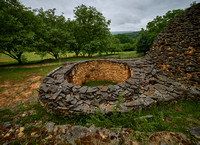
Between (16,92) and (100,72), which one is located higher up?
(100,72)

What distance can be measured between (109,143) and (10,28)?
1827cm

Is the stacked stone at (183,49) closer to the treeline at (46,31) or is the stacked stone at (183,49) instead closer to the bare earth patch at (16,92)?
the bare earth patch at (16,92)

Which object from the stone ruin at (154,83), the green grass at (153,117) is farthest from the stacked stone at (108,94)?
the green grass at (153,117)

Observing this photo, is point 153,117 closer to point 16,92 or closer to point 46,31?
Answer: point 16,92

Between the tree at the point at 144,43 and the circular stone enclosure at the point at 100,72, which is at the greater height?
the tree at the point at 144,43

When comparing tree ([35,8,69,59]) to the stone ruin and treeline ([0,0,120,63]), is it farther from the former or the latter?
the stone ruin

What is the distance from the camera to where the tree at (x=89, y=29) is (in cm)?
1698

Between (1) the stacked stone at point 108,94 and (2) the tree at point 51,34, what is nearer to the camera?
(1) the stacked stone at point 108,94

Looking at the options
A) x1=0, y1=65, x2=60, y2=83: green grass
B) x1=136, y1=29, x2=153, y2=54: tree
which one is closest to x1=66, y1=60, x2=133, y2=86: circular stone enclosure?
x1=0, y1=65, x2=60, y2=83: green grass

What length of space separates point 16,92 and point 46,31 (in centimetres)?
1385

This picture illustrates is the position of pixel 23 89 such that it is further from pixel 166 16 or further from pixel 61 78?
pixel 166 16

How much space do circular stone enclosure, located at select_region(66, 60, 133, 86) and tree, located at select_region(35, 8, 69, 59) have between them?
10.9 meters

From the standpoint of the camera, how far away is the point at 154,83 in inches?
204

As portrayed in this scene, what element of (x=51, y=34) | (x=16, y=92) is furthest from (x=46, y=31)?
(x=16, y=92)
